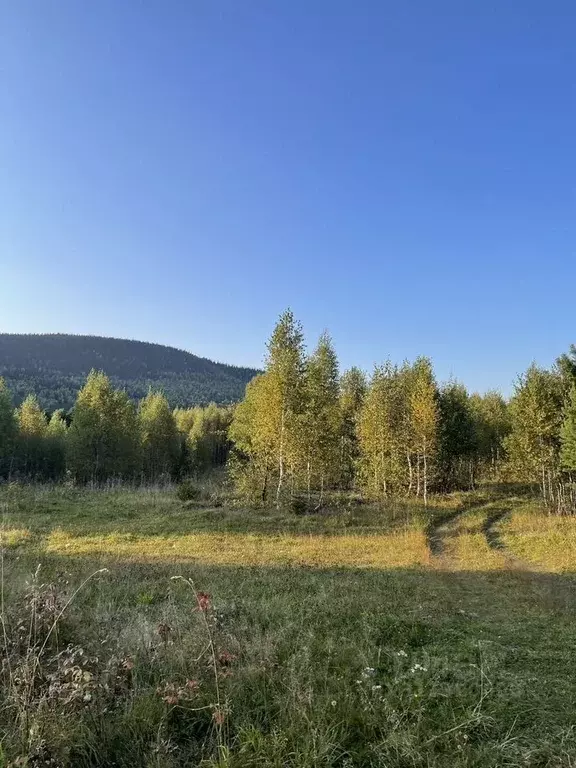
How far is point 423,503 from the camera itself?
32.5m

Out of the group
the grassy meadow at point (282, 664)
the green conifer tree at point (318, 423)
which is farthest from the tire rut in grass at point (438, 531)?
the green conifer tree at point (318, 423)

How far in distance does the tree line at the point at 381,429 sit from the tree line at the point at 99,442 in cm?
1617

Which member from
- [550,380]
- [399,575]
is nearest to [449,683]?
[399,575]

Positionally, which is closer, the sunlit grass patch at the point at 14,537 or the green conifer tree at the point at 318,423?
the sunlit grass patch at the point at 14,537

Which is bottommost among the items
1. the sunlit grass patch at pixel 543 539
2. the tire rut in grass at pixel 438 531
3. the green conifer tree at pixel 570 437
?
the tire rut in grass at pixel 438 531

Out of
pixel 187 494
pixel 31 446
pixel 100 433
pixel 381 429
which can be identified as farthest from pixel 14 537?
pixel 31 446

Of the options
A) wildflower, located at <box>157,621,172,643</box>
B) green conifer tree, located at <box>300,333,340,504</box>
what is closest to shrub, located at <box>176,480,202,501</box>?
green conifer tree, located at <box>300,333,340,504</box>

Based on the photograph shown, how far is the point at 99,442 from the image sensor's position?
155 ft

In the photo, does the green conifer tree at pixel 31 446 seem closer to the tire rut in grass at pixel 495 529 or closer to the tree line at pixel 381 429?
the tree line at pixel 381 429

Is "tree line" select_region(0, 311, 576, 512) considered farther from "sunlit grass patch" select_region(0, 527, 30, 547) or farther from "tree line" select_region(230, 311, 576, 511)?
"sunlit grass patch" select_region(0, 527, 30, 547)

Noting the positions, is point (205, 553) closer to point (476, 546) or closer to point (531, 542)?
point (476, 546)

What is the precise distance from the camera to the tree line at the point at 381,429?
27.1m

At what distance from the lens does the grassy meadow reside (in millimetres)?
3713

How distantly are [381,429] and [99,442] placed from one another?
96.0 ft
